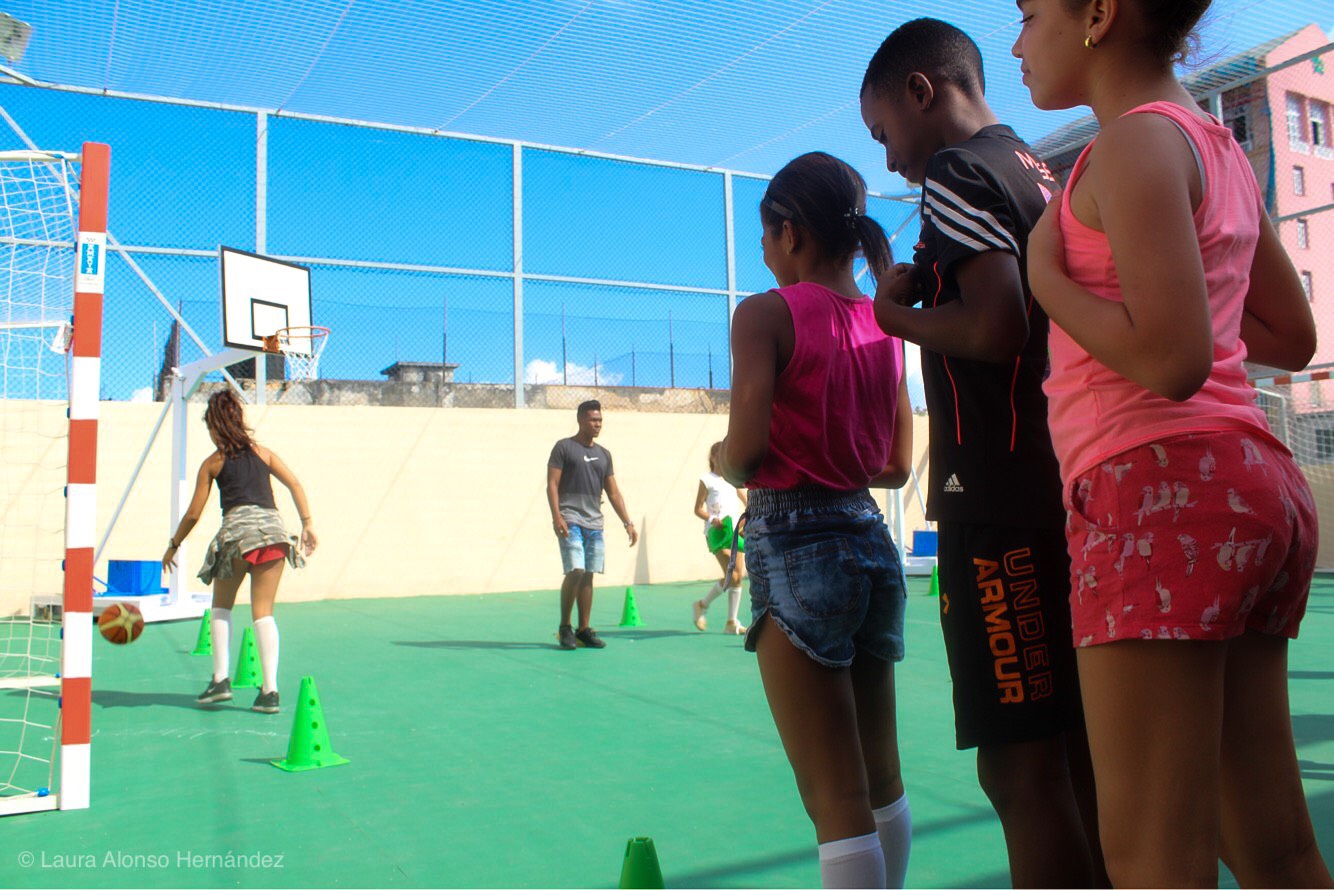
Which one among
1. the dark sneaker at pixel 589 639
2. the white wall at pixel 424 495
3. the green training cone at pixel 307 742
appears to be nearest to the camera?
the green training cone at pixel 307 742

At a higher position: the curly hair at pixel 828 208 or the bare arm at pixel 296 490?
the curly hair at pixel 828 208

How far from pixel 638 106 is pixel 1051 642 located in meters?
12.7

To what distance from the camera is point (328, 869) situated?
3.03 metres

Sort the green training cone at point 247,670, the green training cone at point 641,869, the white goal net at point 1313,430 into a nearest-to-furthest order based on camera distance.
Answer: the green training cone at point 641,869, the green training cone at point 247,670, the white goal net at point 1313,430

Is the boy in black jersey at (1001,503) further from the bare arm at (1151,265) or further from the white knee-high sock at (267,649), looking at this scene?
the white knee-high sock at (267,649)

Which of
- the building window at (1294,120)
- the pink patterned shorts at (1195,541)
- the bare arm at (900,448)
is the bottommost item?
the pink patterned shorts at (1195,541)

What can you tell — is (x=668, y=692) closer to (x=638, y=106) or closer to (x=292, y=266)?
(x=292, y=266)

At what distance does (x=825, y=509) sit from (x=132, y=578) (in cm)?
981

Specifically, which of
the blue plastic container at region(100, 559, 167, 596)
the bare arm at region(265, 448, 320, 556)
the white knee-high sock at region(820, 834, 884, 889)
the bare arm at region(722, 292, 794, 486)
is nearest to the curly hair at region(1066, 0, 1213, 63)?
the bare arm at region(722, 292, 794, 486)

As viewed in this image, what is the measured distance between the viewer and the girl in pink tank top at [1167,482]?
1223 millimetres

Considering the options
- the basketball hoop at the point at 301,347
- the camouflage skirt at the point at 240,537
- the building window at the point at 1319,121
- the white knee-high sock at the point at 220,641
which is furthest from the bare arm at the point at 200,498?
the building window at the point at 1319,121

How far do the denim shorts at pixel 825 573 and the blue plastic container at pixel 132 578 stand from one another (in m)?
9.57

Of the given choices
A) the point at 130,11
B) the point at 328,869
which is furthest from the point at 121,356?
the point at 328,869

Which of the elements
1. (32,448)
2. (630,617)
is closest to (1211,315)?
(630,617)
